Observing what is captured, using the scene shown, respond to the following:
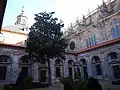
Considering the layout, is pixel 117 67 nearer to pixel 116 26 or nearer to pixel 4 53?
pixel 116 26

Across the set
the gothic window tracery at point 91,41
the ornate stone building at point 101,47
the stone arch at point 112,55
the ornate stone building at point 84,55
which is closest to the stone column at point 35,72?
the ornate stone building at point 84,55

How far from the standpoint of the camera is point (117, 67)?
1794 cm

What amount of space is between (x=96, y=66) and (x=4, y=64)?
1537 centimetres

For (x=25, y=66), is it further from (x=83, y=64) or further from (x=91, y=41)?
(x=91, y=41)

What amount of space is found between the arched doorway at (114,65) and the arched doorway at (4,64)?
15.8 metres

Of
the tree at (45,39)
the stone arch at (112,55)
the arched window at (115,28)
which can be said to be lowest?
the stone arch at (112,55)

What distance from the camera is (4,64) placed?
16938 millimetres

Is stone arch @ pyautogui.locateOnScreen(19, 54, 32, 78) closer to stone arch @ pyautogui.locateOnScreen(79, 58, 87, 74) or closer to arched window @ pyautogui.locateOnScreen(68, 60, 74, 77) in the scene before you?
arched window @ pyautogui.locateOnScreen(68, 60, 74, 77)

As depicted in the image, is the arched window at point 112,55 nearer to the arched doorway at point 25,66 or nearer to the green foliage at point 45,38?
the green foliage at point 45,38

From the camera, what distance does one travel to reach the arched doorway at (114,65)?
17734 mm

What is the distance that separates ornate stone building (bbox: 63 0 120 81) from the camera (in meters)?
18.4

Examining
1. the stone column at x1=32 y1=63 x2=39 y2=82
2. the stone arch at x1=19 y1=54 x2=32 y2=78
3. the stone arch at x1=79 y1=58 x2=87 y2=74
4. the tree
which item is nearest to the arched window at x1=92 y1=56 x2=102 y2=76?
the stone arch at x1=79 y1=58 x2=87 y2=74

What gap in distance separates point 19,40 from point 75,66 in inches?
545

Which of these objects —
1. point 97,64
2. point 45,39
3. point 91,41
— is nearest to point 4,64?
point 45,39
